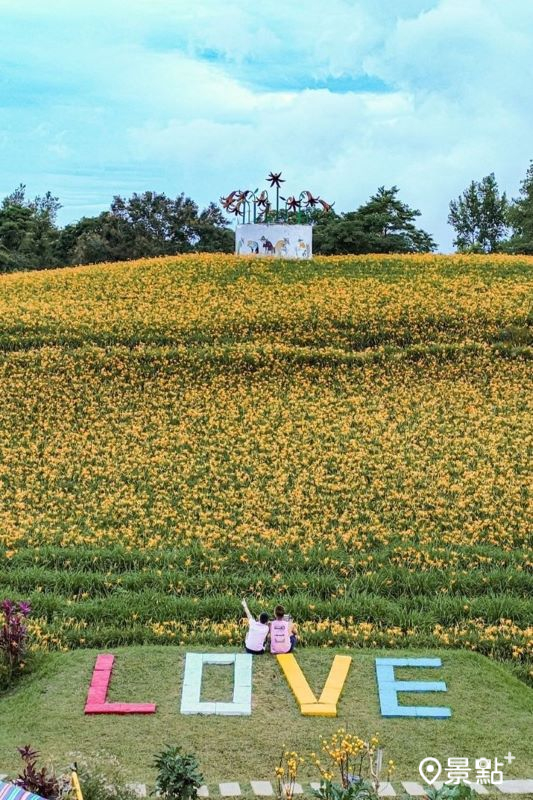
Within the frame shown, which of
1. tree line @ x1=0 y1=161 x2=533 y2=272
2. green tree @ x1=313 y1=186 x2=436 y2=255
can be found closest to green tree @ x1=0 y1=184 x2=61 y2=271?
tree line @ x1=0 y1=161 x2=533 y2=272

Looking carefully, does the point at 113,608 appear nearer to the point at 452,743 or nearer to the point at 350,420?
the point at 452,743

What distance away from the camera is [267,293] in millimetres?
26219

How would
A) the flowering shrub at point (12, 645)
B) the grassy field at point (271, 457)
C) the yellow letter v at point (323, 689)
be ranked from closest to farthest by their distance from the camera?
the yellow letter v at point (323, 689)
the flowering shrub at point (12, 645)
the grassy field at point (271, 457)

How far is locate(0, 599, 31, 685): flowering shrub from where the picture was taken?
333 inches

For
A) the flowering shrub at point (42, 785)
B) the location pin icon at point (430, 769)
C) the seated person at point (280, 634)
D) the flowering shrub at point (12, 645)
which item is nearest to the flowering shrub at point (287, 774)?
the location pin icon at point (430, 769)

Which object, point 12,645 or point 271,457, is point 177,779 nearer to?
point 12,645

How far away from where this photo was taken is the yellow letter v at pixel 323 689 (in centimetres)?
779

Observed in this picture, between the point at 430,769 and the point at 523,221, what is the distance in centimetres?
4635

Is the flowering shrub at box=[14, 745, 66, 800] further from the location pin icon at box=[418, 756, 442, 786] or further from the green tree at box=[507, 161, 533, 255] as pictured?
the green tree at box=[507, 161, 533, 255]

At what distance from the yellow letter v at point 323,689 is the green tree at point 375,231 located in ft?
123

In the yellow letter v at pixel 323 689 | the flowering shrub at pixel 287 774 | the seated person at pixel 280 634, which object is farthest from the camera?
the seated person at pixel 280 634

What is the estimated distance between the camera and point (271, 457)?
15.5 m

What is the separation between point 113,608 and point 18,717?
2.48 meters
